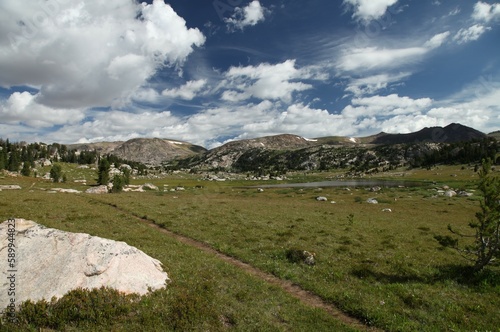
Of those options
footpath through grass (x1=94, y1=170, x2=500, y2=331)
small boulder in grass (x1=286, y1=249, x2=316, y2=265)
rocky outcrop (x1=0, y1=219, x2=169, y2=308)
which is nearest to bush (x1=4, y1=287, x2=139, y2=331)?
rocky outcrop (x1=0, y1=219, x2=169, y2=308)

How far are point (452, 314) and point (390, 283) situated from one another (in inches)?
159

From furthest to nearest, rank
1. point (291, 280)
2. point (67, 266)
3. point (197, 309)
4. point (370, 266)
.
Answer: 1. point (370, 266)
2. point (291, 280)
3. point (67, 266)
4. point (197, 309)

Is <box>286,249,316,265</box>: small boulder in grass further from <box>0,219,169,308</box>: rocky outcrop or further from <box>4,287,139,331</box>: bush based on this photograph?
<box>4,287,139,331</box>: bush

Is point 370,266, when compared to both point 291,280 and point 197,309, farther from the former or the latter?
point 197,309

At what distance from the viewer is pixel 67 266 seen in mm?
12781

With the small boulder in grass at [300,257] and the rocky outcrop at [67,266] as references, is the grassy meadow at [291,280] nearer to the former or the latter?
the small boulder in grass at [300,257]

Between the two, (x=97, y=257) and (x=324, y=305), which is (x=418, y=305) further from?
(x=97, y=257)

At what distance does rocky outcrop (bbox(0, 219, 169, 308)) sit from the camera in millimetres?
11898

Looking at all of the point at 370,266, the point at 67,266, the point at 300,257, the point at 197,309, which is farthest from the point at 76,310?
the point at 370,266

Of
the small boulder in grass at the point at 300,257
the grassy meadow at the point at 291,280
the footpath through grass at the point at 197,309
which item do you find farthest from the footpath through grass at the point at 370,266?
the footpath through grass at the point at 197,309

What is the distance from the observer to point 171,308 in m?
12.2

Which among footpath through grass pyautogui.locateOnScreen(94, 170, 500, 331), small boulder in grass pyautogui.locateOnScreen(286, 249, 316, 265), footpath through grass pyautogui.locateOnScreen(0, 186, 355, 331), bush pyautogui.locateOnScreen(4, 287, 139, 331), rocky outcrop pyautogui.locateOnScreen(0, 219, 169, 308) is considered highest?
rocky outcrop pyautogui.locateOnScreen(0, 219, 169, 308)

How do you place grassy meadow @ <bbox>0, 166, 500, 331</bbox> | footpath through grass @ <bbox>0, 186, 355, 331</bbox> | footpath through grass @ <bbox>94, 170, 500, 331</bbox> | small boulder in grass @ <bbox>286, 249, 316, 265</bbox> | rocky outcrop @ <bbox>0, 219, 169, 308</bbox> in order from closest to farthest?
footpath through grass @ <bbox>0, 186, 355, 331</bbox>
rocky outcrop @ <bbox>0, 219, 169, 308</bbox>
grassy meadow @ <bbox>0, 166, 500, 331</bbox>
footpath through grass @ <bbox>94, 170, 500, 331</bbox>
small boulder in grass @ <bbox>286, 249, 316, 265</bbox>

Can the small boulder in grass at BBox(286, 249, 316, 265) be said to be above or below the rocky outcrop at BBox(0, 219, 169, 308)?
below
